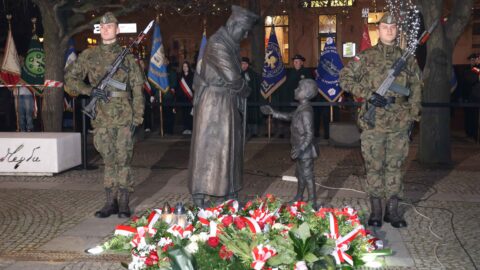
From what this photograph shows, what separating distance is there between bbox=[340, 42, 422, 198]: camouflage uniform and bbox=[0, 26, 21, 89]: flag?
1120 centimetres

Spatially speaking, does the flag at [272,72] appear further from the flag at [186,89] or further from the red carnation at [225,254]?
the red carnation at [225,254]

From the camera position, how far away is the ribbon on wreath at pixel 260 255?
435 centimetres

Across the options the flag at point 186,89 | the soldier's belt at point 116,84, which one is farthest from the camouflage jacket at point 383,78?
the flag at point 186,89

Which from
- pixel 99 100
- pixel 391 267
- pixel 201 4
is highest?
pixel 201 4

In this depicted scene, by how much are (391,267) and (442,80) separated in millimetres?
6758

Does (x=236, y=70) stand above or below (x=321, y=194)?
above

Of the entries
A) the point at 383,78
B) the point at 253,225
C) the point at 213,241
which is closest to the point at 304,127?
the point at 383,78

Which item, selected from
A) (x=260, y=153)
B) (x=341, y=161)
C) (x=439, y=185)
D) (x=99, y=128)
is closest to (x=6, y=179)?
(x=99, y=128)

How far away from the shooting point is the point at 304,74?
50.9 feet

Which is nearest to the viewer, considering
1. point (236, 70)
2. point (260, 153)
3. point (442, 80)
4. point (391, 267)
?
point (391, 267)

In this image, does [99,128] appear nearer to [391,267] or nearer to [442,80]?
[391,267]

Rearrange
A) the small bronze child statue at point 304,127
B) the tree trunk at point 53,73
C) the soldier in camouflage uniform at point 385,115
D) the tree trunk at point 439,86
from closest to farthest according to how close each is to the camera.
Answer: the soldier in camouflage uniform at point 385,115 < the small bronze child statue at point 304,127 < the tree trunk at point 439,86 < the tree trunk at point 53,73

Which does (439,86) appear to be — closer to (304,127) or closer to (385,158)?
(385,158)

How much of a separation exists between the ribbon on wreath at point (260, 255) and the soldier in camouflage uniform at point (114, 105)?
3.49 m
